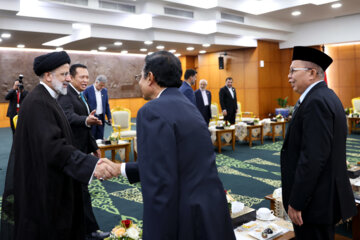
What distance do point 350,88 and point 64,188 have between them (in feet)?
43.0

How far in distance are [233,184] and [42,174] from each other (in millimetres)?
3648

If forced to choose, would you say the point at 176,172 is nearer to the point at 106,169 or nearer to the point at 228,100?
the point at 106,169

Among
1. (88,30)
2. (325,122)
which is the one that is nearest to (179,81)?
(325,122)

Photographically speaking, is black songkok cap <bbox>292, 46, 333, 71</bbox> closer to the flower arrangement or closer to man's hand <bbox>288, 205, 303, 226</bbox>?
man's hand <bbox>288, 205, 303, 226</bbox>

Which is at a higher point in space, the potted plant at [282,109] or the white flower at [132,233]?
the potted plant at [282,109]

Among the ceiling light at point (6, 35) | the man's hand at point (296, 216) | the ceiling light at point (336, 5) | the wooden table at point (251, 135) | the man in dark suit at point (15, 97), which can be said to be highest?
the ceiling light at point (336, 5)

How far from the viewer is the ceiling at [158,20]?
26.0ft

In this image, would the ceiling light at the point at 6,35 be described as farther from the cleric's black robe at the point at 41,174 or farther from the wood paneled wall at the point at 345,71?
the wood paneled wall at the point at 345,71

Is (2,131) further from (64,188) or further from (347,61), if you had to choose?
(347,61)

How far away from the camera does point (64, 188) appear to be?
2.03 meters

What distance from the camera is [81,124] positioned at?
10.2 feet

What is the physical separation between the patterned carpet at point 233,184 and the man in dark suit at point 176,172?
2356 millimetres

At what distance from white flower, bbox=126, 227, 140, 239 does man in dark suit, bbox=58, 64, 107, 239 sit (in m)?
1.13

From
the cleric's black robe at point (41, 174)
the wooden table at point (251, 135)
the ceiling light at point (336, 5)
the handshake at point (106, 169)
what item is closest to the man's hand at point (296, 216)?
the handshake at point (106, 169)
